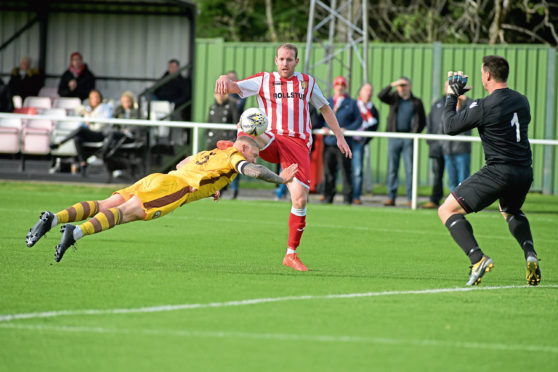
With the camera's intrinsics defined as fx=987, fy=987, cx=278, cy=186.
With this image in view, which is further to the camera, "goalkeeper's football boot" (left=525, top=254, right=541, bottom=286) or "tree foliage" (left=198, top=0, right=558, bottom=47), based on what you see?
"tree foliage" (left=198, top=0, right=558, bottom=47)

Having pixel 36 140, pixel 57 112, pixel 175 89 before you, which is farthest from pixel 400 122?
pixel 57 112

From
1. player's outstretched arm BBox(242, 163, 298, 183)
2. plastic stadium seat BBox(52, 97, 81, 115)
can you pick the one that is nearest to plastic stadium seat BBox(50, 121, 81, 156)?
plastic stadium seat BBox(52, 97, 81, 115)

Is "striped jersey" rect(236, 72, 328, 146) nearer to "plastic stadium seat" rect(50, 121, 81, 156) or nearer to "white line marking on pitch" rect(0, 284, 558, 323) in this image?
"white line marking on pitch" rect(0, 284, 558, 323)

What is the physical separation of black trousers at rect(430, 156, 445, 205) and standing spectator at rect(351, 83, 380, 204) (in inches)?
52.9

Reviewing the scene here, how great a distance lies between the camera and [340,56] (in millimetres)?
23594

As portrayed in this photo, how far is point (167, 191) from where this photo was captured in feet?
28.9

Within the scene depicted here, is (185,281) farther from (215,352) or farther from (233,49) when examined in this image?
(233,49)

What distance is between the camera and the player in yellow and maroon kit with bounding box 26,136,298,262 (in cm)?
860

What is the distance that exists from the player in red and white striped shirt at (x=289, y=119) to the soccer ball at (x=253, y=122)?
10.2 inches

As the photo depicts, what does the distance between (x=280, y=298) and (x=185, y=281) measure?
1.12m

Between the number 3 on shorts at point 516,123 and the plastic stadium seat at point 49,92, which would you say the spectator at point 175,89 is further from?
the number 3 on shorts at point 516,123

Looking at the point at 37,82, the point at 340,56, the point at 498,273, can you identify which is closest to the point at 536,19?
the point at 340,56

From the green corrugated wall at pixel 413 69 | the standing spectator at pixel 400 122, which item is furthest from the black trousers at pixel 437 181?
the green corrugated wall at pixel 413 69

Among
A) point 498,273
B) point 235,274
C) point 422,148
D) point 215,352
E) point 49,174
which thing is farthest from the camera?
point 422,148
